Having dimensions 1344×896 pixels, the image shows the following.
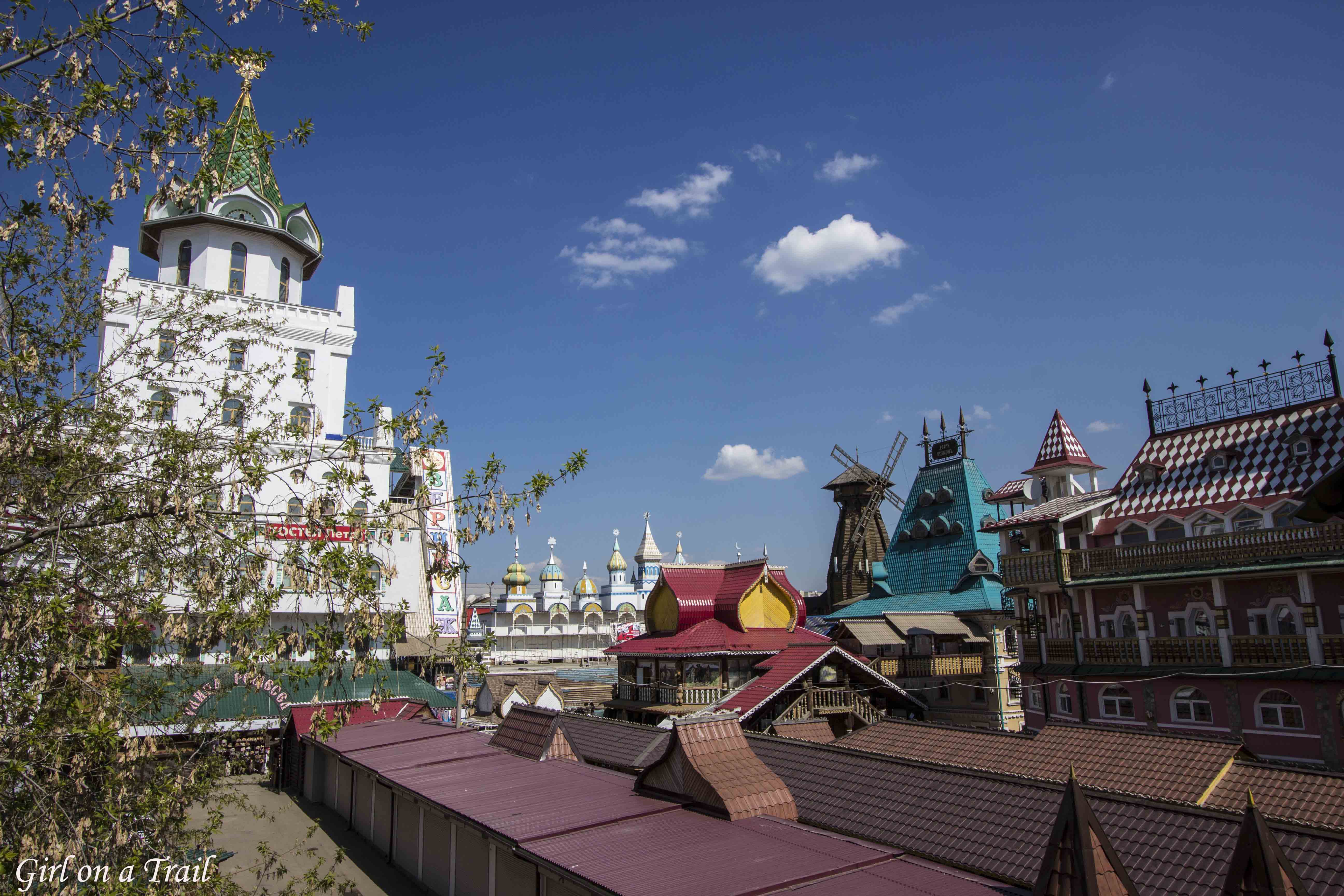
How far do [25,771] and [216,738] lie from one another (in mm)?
1721

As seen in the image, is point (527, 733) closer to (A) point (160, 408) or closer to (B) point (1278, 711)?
(A) point (160, 408)

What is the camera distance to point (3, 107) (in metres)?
5.53

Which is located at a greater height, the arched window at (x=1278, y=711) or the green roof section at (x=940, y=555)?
the green roof section at (x=940, y=555)

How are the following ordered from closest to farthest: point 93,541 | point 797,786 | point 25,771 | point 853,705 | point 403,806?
point 25,771 → point 93,541 → point 797,786 → point 403,806 → point 853,705

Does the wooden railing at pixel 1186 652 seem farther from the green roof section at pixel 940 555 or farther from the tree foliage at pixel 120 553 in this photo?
the tree foliage at pixel 120 553

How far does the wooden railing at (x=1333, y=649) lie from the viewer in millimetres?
17609

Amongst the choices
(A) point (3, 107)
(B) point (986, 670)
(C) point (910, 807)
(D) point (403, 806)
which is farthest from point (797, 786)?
(B) point (986, 670)

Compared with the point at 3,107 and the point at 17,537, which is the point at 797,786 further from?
the point at 3,107

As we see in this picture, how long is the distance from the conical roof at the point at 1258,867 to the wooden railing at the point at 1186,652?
16.2 meters

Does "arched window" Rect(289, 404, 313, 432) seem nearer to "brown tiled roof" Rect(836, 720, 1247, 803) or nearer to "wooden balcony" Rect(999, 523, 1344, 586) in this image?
"brown tiled roof" Rect(836, 720, 1247, 803)

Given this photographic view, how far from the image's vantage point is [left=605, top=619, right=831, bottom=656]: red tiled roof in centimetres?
2822

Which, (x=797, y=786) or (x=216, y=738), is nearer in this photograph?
(x=216, y=738)

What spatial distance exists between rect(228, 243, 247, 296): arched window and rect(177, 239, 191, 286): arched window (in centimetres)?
155

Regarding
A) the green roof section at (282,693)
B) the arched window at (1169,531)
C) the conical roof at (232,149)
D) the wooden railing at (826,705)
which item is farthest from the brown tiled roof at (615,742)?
the arched window at (1169,531)
